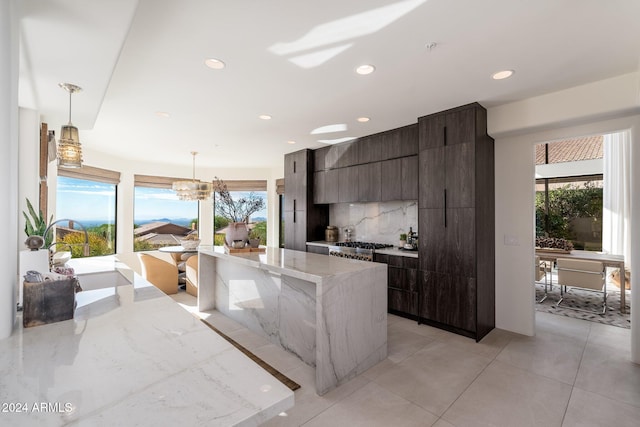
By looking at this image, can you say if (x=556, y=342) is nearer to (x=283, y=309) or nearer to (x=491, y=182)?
(x=491, y=182)

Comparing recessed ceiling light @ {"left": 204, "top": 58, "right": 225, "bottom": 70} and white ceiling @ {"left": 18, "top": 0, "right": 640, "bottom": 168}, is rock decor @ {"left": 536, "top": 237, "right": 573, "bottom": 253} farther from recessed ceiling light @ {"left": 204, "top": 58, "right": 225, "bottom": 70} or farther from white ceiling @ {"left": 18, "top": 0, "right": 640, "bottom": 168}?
recessed ceiling light @ {"left": 204, "top": 58, "right": 225, "bottom": 70}

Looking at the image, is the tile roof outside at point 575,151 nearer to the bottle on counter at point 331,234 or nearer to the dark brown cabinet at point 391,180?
the dark brown cabinet at point 391,180

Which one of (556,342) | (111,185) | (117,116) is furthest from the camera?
(111,185)

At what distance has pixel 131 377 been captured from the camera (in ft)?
2.73

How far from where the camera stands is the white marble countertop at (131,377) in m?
0.68

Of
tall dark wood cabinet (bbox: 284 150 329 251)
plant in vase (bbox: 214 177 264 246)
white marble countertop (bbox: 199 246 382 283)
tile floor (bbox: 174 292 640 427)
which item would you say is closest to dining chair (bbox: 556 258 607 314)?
tile floor (bbox: 174 292 640 427)

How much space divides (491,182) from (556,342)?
1.85 meters

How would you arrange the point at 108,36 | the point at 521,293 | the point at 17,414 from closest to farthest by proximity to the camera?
the point at 17,414 → the point at 108,36 → the point at 521,293

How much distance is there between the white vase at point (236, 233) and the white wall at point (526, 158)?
3.09 meters

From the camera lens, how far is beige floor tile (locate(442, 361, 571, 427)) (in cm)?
191

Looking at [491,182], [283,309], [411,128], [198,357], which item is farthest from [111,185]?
[491,182]

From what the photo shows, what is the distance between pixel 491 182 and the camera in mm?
3463

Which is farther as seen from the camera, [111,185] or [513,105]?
[111,185]

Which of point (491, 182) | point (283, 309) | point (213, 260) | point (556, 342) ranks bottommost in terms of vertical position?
point (556, 342)
